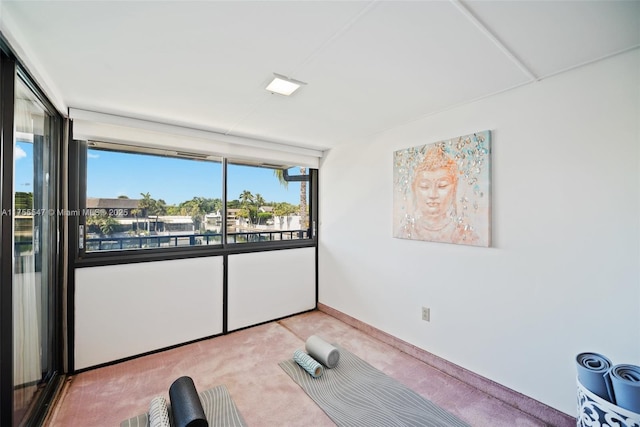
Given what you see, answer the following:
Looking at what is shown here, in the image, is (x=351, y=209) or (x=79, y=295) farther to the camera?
(x=351, y=209)

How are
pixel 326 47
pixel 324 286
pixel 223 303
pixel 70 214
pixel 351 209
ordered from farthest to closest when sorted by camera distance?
pixel 324 286, pixel 351 209, pixel 223 303, pixel 70 214, pixel 326 47

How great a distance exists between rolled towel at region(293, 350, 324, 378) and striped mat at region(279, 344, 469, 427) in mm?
46

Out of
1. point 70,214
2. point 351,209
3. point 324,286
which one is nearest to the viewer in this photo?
point 70,214

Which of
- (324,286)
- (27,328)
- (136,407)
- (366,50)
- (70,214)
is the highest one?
(366,50)

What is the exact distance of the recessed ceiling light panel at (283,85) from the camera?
6.07 ft

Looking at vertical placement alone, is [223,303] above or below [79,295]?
below

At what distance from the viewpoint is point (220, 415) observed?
6.23ft

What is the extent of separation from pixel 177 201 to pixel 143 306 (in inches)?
43.0

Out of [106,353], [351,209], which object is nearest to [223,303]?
[106,353]

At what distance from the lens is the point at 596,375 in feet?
4.73

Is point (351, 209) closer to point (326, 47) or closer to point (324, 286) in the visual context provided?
point (324, 286)

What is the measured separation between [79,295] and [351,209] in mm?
2844

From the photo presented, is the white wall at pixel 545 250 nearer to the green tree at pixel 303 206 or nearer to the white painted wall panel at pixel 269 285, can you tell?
the white painted wall panel at pixel 269 285

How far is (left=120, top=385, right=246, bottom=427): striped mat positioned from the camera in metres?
1.83
